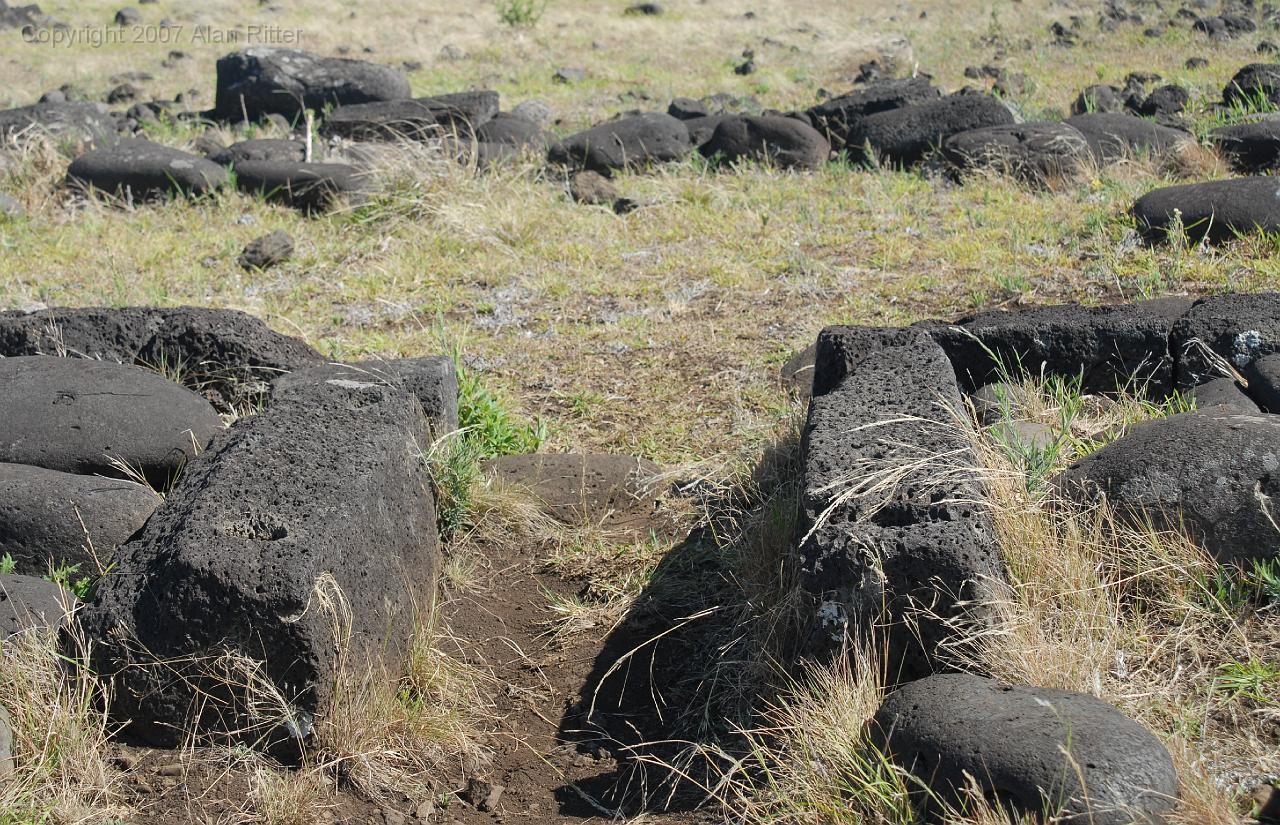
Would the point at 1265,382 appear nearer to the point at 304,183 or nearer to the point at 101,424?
the point at 101,424

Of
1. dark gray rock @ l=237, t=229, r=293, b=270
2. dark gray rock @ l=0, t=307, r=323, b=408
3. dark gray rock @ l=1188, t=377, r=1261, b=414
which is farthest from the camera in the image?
dark gray rock @ l=237, t=229, r=293, b=270

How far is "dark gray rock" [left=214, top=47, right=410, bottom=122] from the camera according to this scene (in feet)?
41.4

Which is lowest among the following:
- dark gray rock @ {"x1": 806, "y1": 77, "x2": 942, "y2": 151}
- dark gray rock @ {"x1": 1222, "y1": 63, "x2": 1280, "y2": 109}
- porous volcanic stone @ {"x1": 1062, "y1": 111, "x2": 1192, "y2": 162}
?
dark gray rock @ {"x1": 806, "y1": 77, "x2": 942, "y2": 151}

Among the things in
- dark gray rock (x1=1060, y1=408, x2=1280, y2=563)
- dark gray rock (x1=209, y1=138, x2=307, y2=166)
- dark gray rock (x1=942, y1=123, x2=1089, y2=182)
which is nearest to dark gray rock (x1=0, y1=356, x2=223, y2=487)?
dark gray rock (x1=1060, y1=408, x2=1280, y2=563)

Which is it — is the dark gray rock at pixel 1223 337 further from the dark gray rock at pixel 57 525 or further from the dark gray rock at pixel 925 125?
the dark gray rock at pixel 925 125

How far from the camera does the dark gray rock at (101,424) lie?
445cm

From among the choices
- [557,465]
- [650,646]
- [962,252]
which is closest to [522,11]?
[962,252]

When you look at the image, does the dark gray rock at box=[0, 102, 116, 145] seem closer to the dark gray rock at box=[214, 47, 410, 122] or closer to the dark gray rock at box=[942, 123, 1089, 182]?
the dark gray rock at box=[214, 47, 410, 122]

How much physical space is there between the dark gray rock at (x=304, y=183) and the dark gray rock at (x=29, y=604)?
5138 millimetres

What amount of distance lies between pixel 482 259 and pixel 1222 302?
4383mm

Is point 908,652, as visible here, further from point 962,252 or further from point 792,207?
point 792,207

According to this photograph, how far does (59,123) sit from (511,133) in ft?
Answer: 12.5

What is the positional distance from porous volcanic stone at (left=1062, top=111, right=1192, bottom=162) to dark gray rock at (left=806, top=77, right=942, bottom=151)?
182cm

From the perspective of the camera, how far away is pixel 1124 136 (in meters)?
8.79
